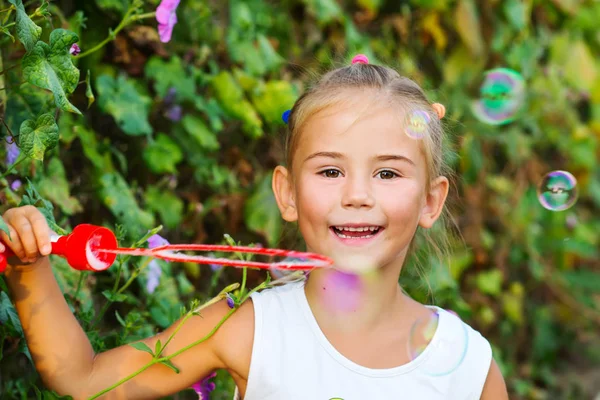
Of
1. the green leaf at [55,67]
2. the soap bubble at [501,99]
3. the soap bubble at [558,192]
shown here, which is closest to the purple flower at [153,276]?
the green leaf at [55,67]

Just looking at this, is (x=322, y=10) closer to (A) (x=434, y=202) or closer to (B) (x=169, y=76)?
(B) (x=169, y=76)

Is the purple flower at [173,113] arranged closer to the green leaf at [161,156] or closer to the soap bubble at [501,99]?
the green leaf at [161,156]

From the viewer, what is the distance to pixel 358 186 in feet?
5.23

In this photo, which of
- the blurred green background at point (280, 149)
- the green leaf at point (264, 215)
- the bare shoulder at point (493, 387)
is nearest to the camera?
the bare shoulder at point (493, 387)

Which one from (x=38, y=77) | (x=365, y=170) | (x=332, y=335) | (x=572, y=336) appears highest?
(x=38, y=77)

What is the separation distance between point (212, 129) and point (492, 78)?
91cm

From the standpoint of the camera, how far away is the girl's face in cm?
160

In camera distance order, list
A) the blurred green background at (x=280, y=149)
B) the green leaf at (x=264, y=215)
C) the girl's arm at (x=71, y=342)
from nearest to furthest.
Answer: the girl's arm at (x=71, y=342) < the blurred green background at (x=280, y=149) < the green leaf at (x=264, y=215)

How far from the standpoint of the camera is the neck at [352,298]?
5.55 feet

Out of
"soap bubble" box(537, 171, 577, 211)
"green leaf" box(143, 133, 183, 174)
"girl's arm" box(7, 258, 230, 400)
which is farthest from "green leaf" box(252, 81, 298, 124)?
"girl's arm" box(7, 258, 230, 400)

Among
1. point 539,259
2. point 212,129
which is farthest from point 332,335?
point 539,259

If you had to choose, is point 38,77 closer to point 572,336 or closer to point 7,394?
point 7,394

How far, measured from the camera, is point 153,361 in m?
1.42

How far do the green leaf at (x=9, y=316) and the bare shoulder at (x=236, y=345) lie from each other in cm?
33
